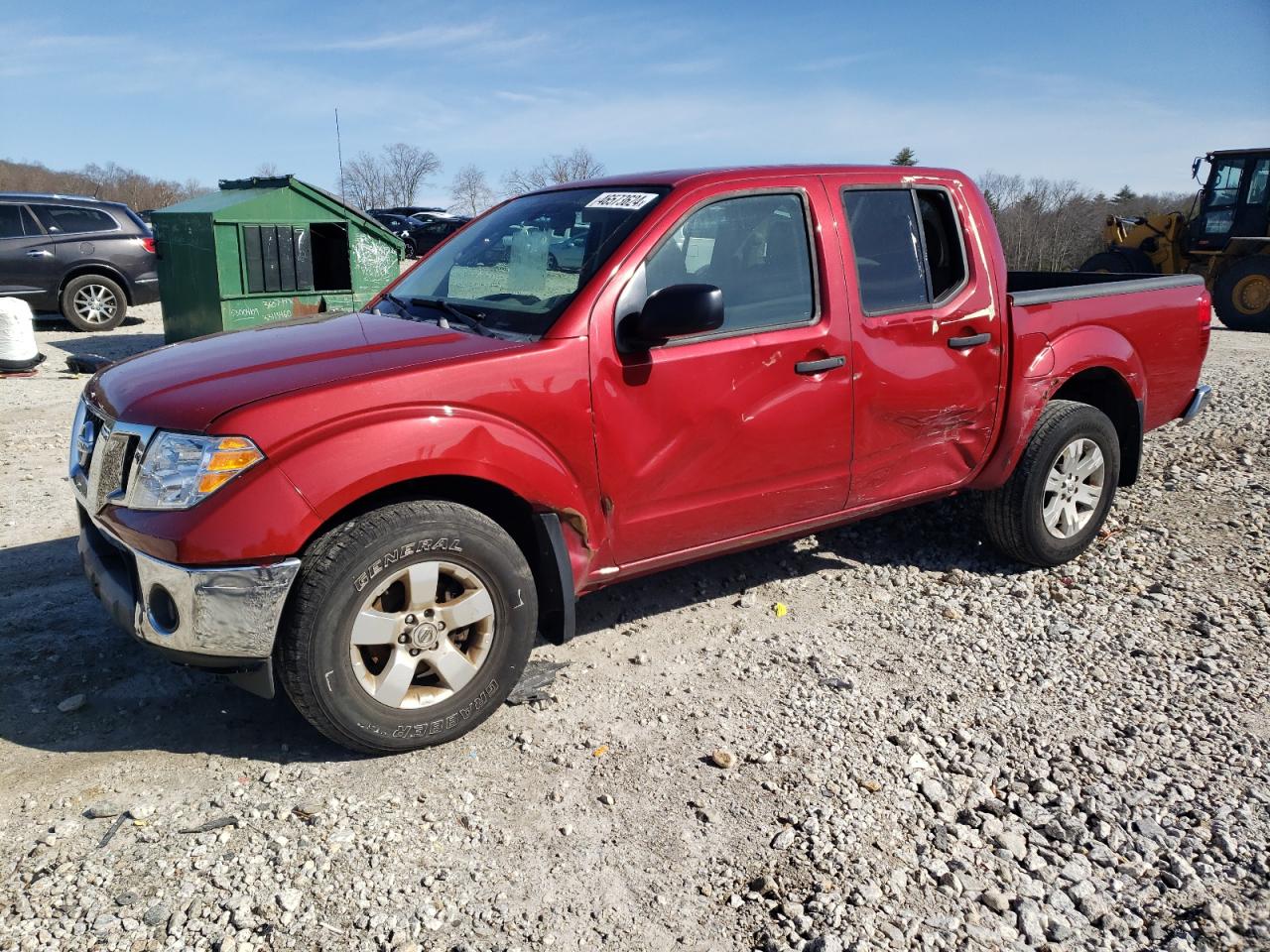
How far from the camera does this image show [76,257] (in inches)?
503

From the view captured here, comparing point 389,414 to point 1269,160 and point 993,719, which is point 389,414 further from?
point 1269,160

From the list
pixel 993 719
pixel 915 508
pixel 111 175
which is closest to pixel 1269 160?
pixel 915 508

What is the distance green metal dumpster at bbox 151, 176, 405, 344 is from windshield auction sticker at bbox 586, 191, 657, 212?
698 centimetres

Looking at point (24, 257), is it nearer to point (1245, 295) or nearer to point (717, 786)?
point (717, 786)

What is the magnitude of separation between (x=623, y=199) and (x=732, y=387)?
2.76ft

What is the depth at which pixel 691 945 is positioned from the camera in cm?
236

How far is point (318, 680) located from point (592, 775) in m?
0.89

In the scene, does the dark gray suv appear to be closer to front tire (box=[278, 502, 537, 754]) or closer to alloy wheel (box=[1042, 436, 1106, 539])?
front tire (box=[278, 502, 537, 754])

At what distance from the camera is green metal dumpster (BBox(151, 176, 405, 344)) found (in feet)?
33.2

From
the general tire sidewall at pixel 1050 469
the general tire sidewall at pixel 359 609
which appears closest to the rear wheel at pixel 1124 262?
the general tire sidewall at pixel 1050 469

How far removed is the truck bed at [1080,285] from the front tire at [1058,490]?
1.70ft

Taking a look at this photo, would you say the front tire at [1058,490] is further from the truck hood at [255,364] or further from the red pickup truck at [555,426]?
the truck hood at [255,364]

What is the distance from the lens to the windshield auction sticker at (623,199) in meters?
3.60

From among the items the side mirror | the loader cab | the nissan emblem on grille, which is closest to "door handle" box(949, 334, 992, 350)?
the side mirror
